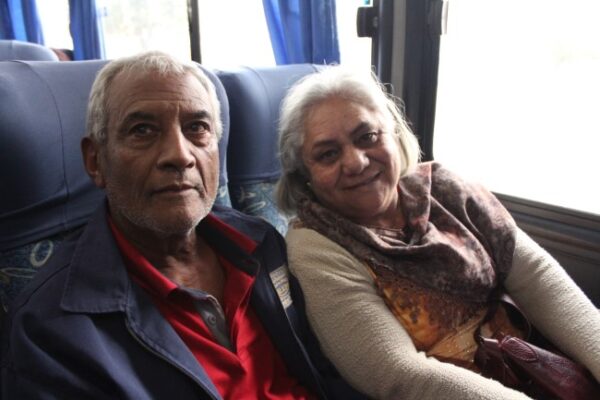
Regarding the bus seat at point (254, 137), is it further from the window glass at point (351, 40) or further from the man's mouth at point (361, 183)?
the window glass at point (351, 40)

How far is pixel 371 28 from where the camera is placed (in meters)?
2.21

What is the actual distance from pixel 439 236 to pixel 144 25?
9.84 feet

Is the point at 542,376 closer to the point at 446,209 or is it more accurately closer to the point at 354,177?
the point at 446,209

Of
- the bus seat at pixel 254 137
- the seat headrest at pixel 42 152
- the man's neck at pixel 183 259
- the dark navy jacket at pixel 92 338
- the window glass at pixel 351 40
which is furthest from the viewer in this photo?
the window glass at pixel 351 40

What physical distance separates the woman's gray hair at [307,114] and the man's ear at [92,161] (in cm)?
51

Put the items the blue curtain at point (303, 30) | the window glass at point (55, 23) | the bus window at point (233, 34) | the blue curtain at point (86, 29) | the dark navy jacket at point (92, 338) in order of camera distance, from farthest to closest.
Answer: the window glass at point (55, 23) < the blue curtain at point (86, 29) < the bus window at point (233, 34) < the blue curtain at point (303, 30) < the dark navy jacket at point (92, 338)

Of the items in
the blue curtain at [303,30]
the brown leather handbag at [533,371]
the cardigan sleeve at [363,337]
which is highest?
the blue curtain at [303,30]

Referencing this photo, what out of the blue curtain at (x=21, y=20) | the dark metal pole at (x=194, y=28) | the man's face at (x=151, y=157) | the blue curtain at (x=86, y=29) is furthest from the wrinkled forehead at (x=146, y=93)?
the blue curtain at (x=21, y=20)

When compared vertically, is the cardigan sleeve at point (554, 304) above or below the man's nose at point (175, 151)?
below

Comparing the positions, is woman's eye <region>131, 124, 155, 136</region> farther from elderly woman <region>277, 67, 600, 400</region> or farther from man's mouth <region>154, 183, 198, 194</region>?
elderly woman <region>277, 67, 600, 400</region>

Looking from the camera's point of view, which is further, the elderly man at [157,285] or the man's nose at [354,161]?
the man's nose at [354,161]

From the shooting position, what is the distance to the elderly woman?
111cm

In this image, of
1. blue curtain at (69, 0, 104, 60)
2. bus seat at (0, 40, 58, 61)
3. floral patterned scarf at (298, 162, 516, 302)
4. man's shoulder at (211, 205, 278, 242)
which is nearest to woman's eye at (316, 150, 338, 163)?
floral patterned scarf at (298, 162, 516, 302)

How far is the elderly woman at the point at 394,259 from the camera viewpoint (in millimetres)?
1107
